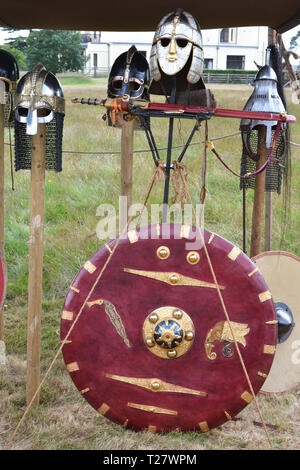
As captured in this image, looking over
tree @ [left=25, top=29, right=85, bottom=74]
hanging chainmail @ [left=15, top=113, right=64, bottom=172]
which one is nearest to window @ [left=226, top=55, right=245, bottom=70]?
tree @ [left=25, top=29, right=85, bottom=74]

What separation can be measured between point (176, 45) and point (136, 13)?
36.3 inches

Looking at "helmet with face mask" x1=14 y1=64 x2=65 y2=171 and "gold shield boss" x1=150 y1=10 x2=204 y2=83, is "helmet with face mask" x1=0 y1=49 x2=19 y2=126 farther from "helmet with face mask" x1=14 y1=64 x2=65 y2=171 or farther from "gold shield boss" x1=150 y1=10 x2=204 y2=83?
"gold shield boss" x1=150 y1=10 x2=204 y2=83

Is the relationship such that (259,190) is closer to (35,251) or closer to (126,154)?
(126,154)

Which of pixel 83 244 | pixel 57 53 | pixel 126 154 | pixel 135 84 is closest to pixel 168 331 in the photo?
pixel 126 154

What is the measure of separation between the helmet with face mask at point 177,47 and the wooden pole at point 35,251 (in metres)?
0.89

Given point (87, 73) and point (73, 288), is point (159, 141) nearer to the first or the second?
point (87, 73)

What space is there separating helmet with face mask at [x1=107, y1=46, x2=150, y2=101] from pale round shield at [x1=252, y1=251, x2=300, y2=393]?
1.46 meters

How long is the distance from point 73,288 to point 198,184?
4.40 m

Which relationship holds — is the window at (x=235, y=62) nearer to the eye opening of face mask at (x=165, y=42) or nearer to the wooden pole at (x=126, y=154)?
the wooden pole at (x=126, y=154)

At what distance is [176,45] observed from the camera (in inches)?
113

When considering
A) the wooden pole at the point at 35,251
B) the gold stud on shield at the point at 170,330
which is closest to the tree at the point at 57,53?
the wooden pole at the point at 35,251

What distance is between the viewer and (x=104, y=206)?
6895 mm

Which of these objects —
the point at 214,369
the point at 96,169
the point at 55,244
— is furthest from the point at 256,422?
the point at 96,169

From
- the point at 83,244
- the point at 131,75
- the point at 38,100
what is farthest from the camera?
the point at 83,244
